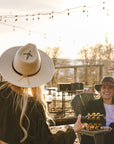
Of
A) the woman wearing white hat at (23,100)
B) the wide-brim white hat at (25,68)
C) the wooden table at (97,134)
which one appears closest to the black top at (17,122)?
the woman wearing white hat at (23,100)

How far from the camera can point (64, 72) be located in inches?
1407

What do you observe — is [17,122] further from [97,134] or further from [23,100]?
[97,134]

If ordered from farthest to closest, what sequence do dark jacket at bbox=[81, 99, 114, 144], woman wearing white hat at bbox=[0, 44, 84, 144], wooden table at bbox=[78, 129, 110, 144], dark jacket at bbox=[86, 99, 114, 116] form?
dark jacket at bbox=[86, 99, 114, 116] < dark jacket at bbox=[81, 99, 114, 144] < wooden table at bbox=[78, 129, 110, 144] < woman wearing white hat at bbox=[0, 44, 84, 144]

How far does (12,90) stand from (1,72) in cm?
16

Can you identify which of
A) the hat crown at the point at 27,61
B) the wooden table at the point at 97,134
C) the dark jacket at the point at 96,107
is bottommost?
the wooden table at the point at 97,134

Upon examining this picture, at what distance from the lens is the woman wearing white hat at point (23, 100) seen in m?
1.62

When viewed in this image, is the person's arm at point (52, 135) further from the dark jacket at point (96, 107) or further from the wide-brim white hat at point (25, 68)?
the dark jacket at point (96, 107)

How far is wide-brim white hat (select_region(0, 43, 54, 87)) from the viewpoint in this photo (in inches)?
64.5

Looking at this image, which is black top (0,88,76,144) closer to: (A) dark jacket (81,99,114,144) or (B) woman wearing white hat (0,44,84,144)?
(B) woman wearing white hat (0,44,84,144)

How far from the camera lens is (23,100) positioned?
63.9 inches

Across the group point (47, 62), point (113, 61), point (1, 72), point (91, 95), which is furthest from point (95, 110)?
point (113, 61)

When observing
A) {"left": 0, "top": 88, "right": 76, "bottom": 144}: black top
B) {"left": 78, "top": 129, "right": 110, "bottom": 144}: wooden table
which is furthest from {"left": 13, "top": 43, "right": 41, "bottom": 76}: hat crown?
{"left": 78, "top": 129, "right": 110, "bottom": 144}: wooden table

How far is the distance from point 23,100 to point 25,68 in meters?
0.23

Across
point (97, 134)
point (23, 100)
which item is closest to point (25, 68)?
point (23, 100)
